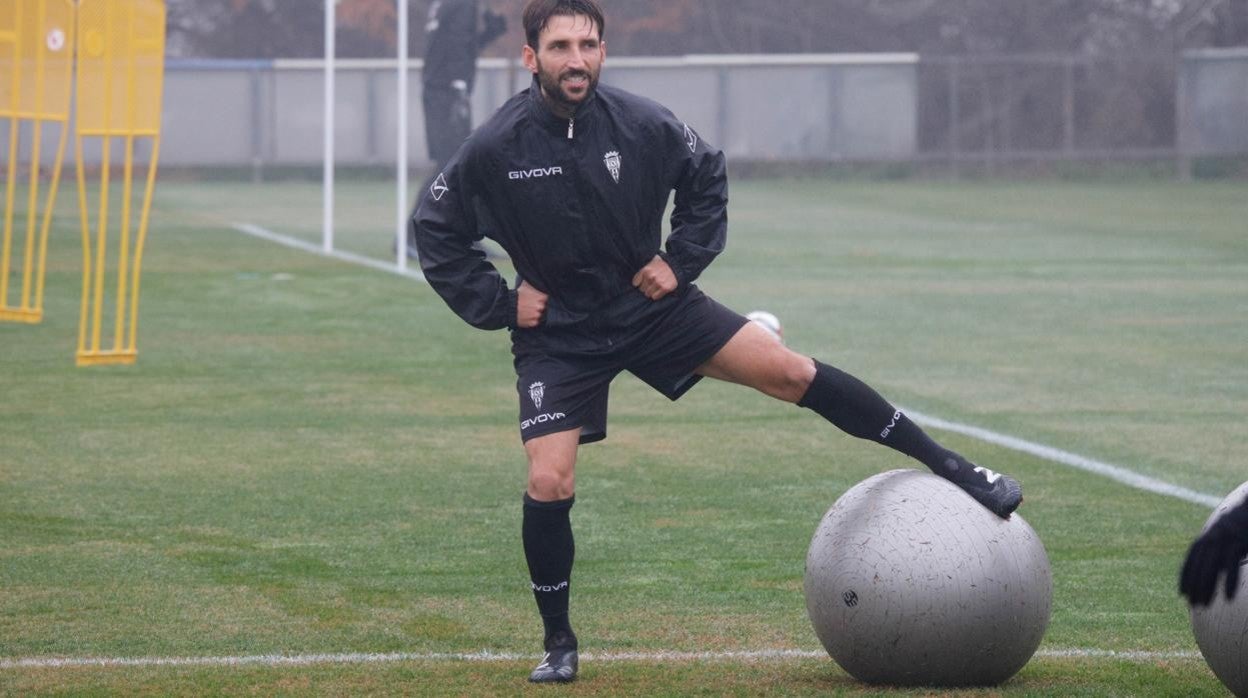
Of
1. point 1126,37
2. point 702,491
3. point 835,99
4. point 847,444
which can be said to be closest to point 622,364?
point 702,491

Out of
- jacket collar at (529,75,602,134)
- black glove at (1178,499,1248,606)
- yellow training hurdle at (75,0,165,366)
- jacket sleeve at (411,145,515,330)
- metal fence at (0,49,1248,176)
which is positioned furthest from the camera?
metal fence at (0,49,1248,176)

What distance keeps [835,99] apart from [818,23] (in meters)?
8.05

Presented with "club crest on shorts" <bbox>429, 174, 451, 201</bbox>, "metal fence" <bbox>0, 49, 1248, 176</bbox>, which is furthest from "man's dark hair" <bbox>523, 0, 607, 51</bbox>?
"metal fence" <bbox>0, 49, 1248, 176</bbox>

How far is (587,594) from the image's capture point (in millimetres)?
7113

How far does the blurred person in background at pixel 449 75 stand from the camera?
20.6 meters

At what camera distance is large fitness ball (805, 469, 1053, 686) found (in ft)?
18.2

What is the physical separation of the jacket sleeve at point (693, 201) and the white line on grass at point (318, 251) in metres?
11.8

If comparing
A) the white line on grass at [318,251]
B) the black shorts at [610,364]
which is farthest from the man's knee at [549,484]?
the white line on grass at [318,251]

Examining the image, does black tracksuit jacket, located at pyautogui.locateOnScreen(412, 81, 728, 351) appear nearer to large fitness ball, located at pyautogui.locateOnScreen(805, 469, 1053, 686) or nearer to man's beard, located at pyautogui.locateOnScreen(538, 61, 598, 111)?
man's beard, located at pyautogui.locateOnScreen(538, 61, 598, 111)

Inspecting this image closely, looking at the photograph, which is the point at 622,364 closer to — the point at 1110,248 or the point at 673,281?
the point at 673,281

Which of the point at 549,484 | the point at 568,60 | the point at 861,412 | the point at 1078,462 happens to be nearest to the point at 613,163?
the point at 568,60

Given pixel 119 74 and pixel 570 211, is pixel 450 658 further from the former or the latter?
pixel 119 74

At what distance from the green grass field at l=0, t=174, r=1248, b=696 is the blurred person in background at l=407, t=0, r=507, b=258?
175cm

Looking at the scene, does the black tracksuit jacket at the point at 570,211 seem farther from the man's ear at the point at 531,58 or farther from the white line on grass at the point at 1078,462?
the white line on grass at the point at 1078,462
